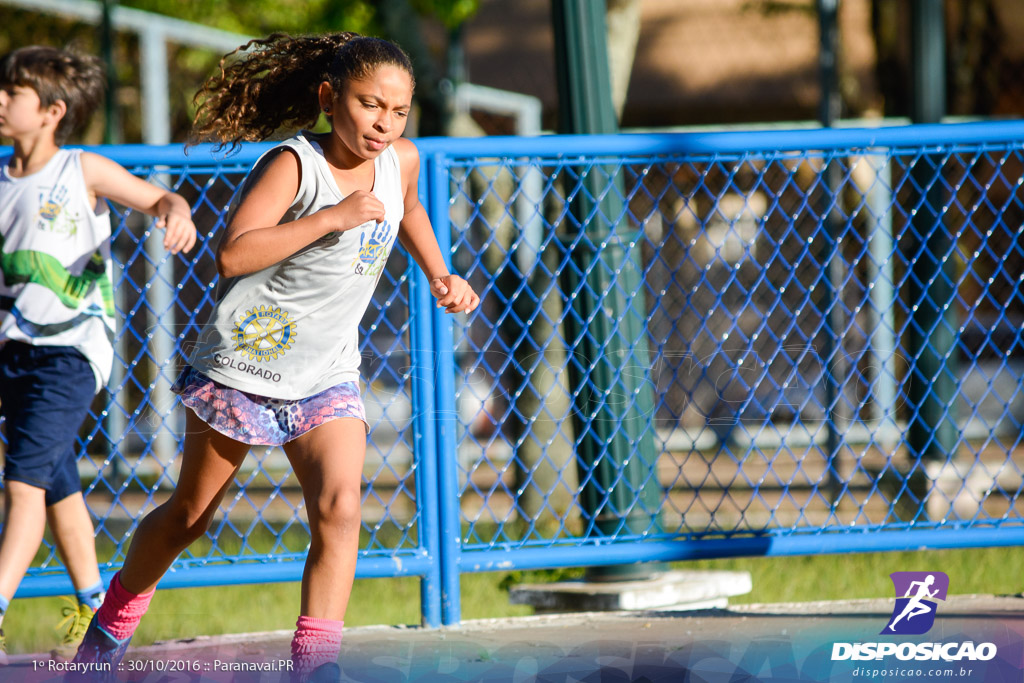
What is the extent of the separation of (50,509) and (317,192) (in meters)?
1.37

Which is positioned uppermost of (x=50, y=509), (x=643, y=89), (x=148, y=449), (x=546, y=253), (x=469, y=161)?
(x=643, y=89)

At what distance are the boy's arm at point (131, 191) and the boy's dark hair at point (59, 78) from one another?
0.15 m

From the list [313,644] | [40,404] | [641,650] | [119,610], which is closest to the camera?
[313,644]

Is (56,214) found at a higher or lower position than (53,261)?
higher

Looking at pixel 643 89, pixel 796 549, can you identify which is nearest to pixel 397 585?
pixel 796 549

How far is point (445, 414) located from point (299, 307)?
1018mm

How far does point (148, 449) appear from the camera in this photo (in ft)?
11.1

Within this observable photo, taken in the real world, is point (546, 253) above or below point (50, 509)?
above

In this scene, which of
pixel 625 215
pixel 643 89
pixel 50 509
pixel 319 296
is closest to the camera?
pixel 319 296

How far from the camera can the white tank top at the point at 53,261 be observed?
2973mm

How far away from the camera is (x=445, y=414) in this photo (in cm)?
343

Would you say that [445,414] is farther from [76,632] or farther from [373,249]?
[76,632]

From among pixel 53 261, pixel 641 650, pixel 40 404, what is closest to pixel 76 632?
pixel 40 404

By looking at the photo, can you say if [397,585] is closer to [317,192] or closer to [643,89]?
[317,192]
